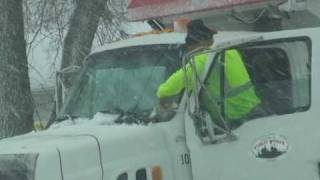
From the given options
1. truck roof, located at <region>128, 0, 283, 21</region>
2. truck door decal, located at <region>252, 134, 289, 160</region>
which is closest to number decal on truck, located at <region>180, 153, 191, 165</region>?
truck door decal, located at <region>252, 134, 289, 160</region>

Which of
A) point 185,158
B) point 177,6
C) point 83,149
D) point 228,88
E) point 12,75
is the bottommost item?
point 185,158

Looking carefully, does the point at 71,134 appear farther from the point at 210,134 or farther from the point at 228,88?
the point at 228,88

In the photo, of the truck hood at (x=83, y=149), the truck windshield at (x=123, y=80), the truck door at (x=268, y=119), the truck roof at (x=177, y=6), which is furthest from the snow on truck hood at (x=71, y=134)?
the truck roof at (x=177, y=6)

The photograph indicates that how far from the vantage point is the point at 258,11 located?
5312 mm

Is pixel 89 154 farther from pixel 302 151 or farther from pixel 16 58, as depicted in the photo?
pixel 16 58

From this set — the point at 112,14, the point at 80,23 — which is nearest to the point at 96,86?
the point at 80,23

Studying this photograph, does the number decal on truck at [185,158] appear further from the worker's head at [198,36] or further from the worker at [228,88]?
the worker's head at [198,36]

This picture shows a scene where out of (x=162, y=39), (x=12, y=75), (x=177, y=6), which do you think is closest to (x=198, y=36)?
(x=162, y=39)

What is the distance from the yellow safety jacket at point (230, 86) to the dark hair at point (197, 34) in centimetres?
21

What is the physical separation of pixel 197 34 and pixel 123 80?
2.11 ft

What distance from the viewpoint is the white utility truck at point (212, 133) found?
4312 millimetres

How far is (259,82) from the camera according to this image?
15.6 feet

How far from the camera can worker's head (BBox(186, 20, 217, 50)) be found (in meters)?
4.83

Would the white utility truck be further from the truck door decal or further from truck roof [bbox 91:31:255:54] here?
truck roof [bbox 91:31:255:54]
